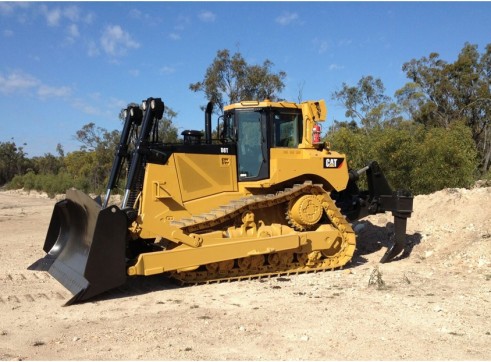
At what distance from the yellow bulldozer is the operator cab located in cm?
2

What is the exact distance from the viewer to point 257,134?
7.79 metres

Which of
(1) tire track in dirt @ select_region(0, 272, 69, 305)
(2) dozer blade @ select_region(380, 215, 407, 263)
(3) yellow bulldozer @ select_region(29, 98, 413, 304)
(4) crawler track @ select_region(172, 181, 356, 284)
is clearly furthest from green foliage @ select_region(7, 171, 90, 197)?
(2) dozer blade @ select_region(380, 215, 407, 263)

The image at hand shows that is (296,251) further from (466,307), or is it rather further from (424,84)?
(424,84)

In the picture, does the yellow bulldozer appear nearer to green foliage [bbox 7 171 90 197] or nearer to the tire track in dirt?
the tire track in dirt

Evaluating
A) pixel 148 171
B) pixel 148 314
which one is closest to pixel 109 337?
pixel 148 314

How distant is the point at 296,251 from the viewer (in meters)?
7.65

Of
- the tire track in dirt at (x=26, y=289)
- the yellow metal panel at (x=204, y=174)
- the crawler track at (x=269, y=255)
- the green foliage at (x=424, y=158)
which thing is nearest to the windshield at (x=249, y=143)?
the yellow metal panel at (x=204, y=174)

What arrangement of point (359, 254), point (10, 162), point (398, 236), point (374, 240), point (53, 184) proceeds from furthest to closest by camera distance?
point (10, 162), point (53, 184), point (374, 240), point (359, 254), point (398, 236)

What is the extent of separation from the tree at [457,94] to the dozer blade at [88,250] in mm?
29133

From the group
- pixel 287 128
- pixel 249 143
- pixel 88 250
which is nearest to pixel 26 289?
pixel 88 250

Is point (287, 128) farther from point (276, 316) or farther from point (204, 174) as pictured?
point (276, 316)

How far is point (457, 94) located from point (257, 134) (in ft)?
96.4

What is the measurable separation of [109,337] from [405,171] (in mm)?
12687

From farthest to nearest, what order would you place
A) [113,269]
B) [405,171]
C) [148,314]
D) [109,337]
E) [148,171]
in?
1. [405,171]
2. [148,171]
3. [113,269]
4. [148,314]
5. [109,337]
